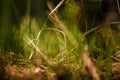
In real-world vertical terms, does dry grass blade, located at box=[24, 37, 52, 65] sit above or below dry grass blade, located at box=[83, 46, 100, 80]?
above

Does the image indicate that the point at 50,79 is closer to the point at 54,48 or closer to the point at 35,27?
the point at 54,48

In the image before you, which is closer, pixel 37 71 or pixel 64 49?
pixel 37 71

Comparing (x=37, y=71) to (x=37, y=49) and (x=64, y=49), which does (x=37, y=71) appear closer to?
(x=37, y=49)

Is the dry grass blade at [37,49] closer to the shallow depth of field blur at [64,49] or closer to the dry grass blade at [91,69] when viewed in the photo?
the shallow depth of field blur at [64,49]

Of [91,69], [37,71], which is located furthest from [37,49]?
[91,69]

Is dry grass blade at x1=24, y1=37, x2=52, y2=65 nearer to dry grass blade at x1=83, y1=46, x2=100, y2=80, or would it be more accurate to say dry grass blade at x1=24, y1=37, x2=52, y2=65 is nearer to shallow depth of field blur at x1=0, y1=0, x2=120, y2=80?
shallow depth of field blur at x1=0, y1=0, x2=120, y2=80

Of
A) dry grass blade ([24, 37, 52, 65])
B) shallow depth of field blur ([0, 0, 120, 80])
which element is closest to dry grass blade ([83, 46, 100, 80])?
shallow depth of field blur ([0, 0, 120, 80])

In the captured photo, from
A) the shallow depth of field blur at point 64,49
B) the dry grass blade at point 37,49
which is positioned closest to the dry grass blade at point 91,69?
the shallow depth of field blur at point 64,49

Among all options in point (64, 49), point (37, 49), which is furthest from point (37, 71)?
point (64, 49)
